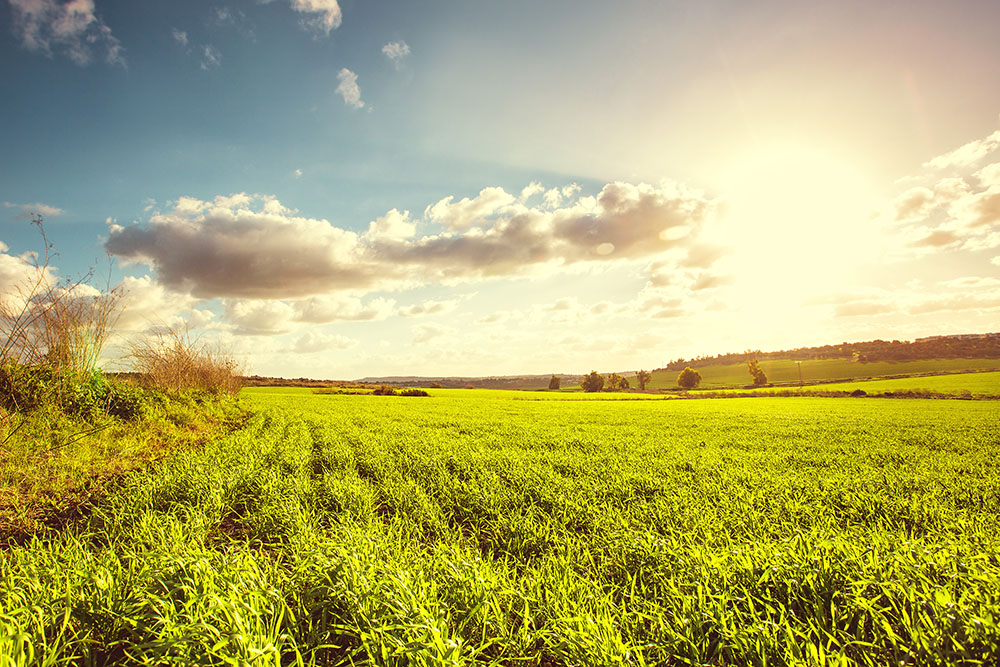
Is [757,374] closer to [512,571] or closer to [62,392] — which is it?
[512,571]

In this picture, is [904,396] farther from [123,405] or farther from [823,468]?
[123,405]

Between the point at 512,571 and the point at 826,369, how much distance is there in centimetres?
12795

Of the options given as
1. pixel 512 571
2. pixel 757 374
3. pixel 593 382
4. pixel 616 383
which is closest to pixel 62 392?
pixel 512 571

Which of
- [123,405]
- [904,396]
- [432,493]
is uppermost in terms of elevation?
[123,405]

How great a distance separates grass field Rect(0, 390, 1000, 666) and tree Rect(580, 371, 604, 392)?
10061 cm

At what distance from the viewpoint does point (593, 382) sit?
357ft

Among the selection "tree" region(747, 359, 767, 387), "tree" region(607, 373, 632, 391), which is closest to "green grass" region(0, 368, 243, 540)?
"tree" region(607, 373, 632, 391)

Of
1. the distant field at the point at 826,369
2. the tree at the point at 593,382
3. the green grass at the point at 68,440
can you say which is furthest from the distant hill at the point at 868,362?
the green grass at the point at 68,440

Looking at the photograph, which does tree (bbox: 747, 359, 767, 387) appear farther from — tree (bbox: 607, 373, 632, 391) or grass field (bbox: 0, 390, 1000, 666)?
grass field (bbox: 0, 390, 1000, 666)

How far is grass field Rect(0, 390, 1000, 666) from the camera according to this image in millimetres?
2951

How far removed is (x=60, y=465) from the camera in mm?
7988

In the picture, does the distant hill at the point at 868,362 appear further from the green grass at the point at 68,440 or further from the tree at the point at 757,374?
the green grass at the point at 68,440

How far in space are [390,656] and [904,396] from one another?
209 feet

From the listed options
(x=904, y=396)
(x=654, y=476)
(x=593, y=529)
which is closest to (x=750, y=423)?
(x=654, y=476)
